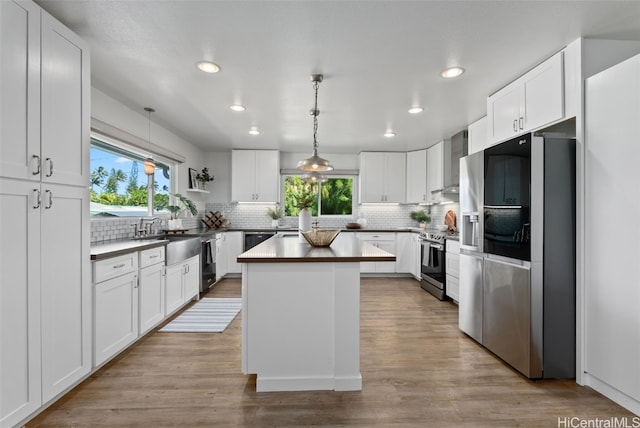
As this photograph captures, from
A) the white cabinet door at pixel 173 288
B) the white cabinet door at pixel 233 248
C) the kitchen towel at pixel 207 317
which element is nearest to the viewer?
the kitchen towel at pixel 207 317

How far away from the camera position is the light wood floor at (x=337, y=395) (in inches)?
71.6

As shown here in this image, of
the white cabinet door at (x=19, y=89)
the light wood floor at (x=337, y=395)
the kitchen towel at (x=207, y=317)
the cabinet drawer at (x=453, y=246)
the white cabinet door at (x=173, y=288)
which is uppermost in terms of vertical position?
the white cabinet door at (x=19, y=89)

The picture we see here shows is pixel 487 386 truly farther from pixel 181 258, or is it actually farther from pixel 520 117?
pixel 181 258

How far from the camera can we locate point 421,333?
10.4 ft

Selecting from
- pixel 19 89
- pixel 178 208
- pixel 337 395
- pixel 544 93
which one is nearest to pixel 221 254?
pixel 178 208

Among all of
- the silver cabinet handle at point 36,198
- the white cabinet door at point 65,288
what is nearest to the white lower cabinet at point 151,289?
the white cabinet door at point 65,288

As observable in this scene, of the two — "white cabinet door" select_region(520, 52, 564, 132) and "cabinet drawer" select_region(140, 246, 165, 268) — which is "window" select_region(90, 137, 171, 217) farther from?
"white cabinet door" select_region(520, 52, 564, 132)

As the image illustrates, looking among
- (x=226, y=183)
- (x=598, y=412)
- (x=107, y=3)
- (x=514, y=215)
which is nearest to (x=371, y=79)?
(x=514, y=215)

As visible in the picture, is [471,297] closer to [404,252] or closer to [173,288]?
[404,252]

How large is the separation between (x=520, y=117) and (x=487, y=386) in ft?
7.20

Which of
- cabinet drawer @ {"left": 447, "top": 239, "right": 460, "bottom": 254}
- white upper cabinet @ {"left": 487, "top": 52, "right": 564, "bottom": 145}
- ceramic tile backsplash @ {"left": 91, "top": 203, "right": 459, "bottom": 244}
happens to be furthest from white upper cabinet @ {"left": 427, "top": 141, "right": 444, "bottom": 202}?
white upper cabinet @ {"left": 487, "top": 52, "right": 564, "bottom": 145}

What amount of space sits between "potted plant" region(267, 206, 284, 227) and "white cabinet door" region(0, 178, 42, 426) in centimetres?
433

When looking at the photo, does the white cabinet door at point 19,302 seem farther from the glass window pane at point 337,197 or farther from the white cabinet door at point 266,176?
the glass window pane at point 337,197

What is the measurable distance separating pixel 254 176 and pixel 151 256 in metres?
3.12
